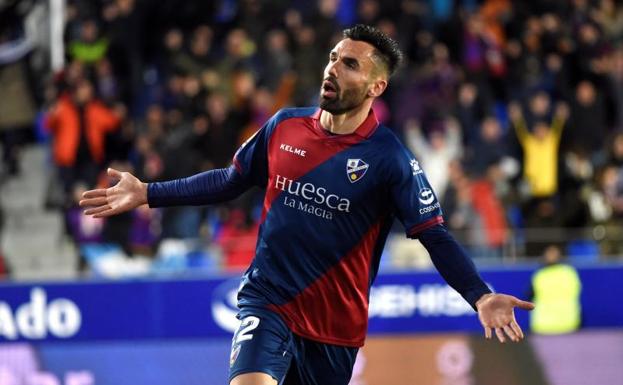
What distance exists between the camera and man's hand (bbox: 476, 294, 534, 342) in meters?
5.56

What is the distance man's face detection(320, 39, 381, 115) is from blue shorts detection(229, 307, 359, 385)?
1.05 meters

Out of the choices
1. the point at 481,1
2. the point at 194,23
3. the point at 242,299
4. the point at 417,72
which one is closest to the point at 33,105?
the point at 194,23

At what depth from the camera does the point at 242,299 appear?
6062 millimetres

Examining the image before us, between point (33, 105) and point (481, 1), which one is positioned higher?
point (481, 1)

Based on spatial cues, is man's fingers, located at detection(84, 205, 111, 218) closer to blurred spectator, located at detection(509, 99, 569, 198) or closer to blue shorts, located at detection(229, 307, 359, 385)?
blue shorts, located at detection(229, 307, 359, 385)

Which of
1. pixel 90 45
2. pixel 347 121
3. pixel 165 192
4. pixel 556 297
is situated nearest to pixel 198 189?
pixel 165 192

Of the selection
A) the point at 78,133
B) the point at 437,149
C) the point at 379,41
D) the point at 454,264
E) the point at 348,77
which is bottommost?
the point at 78,133

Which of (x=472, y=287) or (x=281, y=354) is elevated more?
(x=472, y=287)

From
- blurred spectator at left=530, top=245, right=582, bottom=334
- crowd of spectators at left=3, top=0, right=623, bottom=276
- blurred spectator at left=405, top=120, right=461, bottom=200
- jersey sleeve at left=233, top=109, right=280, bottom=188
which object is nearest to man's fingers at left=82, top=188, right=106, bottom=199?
jersey sleeve at left=233, top=109, right=280, bottom=188

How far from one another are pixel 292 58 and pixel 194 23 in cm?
185

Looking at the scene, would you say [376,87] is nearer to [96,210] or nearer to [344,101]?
[344,101]

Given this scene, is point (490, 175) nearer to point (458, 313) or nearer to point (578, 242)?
point (578, 242)

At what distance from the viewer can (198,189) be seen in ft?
20.3

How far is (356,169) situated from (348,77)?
0.44m
